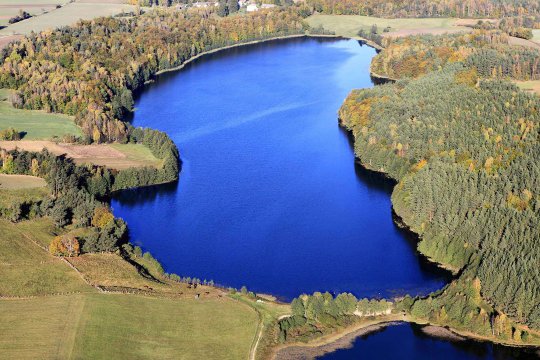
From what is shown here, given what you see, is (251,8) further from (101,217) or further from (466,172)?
(101,217)

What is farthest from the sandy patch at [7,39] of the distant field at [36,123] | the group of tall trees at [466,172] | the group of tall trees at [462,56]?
the group of tall trees at [466,172]

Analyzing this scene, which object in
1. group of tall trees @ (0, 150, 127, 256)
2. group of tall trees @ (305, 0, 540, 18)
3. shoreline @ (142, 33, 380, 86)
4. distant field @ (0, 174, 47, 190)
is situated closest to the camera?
group of tall trees @ (0, 150, 127, 256)

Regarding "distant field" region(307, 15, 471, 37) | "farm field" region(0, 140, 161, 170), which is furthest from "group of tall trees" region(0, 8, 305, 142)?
"distant field" region(307, 15, 471, 37)

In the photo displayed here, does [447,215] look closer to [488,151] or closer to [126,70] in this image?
[488,151]

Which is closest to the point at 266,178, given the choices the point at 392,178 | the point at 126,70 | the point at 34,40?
the point at 392,178

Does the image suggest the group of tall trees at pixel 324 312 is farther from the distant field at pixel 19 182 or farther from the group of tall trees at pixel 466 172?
the distant field at pixel 19 182

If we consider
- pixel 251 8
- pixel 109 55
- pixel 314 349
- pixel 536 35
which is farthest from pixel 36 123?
pixel 536 35

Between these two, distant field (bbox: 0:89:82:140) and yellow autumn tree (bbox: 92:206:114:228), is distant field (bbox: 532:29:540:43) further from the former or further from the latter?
yellow autumn tree (bbox: 92:206:114:228)
